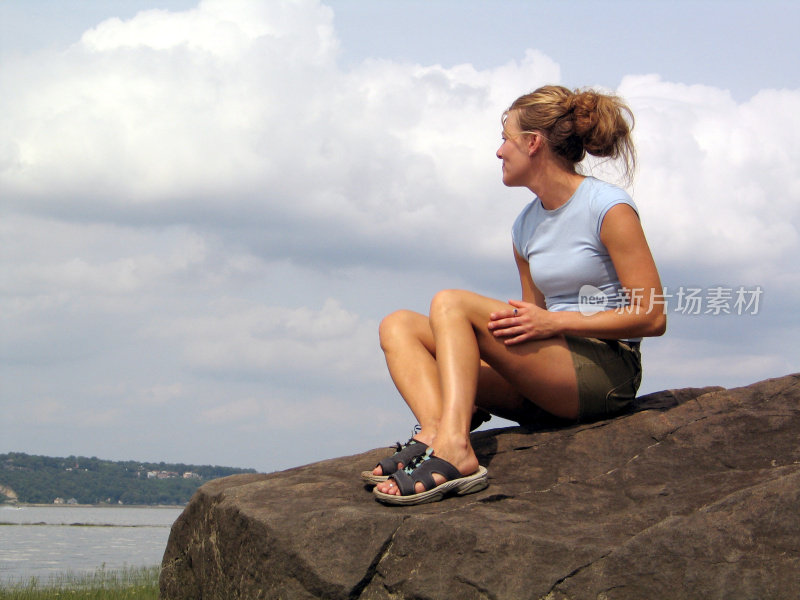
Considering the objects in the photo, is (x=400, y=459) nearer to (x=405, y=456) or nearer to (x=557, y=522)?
(x=405, y=456)

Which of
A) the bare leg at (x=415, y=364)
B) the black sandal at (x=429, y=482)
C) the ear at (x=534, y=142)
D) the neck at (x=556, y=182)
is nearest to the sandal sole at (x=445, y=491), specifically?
the black sandal at (x=429, y=482)

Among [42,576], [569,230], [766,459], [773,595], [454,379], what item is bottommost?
[42,576]

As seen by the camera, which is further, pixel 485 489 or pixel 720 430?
pixel 720 430

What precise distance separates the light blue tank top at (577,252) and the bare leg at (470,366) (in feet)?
1.21

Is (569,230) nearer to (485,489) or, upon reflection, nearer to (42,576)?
(485,489)

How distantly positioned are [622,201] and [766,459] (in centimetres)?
145

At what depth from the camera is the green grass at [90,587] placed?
8.45m

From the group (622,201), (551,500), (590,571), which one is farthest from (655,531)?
(622,201)

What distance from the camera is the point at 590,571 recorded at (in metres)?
3.16

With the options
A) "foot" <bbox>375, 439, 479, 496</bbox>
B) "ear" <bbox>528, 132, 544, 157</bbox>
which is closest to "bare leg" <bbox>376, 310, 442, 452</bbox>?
"foot" <bbox>375, 439, 479, 496</bbox>

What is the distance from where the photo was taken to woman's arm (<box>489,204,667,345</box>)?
4090mm

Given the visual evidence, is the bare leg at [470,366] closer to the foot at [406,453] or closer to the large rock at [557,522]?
the foot at [406,453]

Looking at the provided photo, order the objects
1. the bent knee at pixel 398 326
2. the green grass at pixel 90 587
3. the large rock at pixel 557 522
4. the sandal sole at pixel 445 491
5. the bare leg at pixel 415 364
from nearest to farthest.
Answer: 1. the large rock at pixel 557 522
2. the sandal sole at pixel 445 491
3. the bare leg at pixel 415 364
4. the bent knee at pixel 398 326
5. the green grass at pixel 90 587

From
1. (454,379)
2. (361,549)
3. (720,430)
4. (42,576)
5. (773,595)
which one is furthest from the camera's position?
(42,576)
